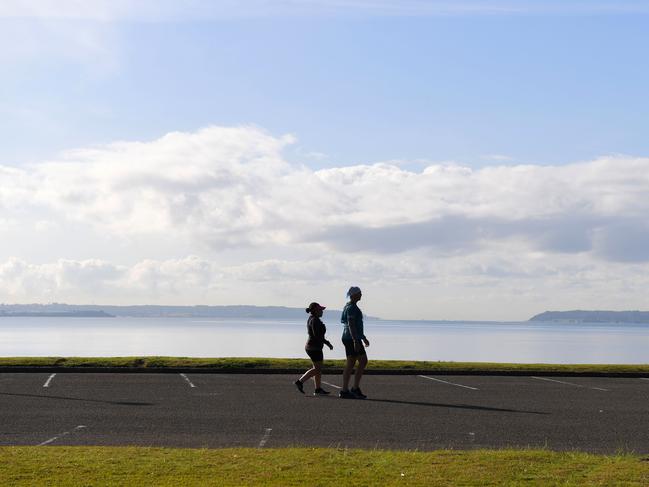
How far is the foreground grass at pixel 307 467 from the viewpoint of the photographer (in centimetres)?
802

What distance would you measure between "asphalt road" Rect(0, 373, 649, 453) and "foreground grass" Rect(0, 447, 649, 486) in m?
1.15

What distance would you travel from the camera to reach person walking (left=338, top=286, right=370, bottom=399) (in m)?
16.1

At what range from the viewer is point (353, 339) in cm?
1619

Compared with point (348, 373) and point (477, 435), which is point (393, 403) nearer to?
point (348, 373)

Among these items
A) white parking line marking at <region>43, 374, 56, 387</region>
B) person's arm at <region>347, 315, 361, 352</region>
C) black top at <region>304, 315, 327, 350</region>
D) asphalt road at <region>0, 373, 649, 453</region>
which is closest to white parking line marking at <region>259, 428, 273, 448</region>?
asphalt road at <region>0, 373, 649, 453</region>

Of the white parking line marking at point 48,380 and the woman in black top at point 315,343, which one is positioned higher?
the woman in black top at point 315,343

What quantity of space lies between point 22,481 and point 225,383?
454 inches

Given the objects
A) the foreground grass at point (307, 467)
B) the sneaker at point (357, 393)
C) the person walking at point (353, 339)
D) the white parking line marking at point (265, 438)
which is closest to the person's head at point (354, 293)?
the person walking at point (353, 339)

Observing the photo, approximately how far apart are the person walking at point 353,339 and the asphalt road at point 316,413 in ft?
1.22

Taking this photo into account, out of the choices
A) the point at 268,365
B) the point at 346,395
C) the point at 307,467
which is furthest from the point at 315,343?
the point at 307,467

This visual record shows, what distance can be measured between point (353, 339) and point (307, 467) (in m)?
7.60

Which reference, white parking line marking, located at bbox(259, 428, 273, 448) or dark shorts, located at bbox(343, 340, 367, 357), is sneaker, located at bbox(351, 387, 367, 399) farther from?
white parking line marking, located at bbox(259, 428, 273, 448)

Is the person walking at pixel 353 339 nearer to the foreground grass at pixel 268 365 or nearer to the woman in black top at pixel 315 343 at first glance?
the woman in black top at pixel 315 343

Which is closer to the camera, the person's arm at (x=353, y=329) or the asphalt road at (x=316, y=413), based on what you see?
the asphalt road at (x=316, y=413)
